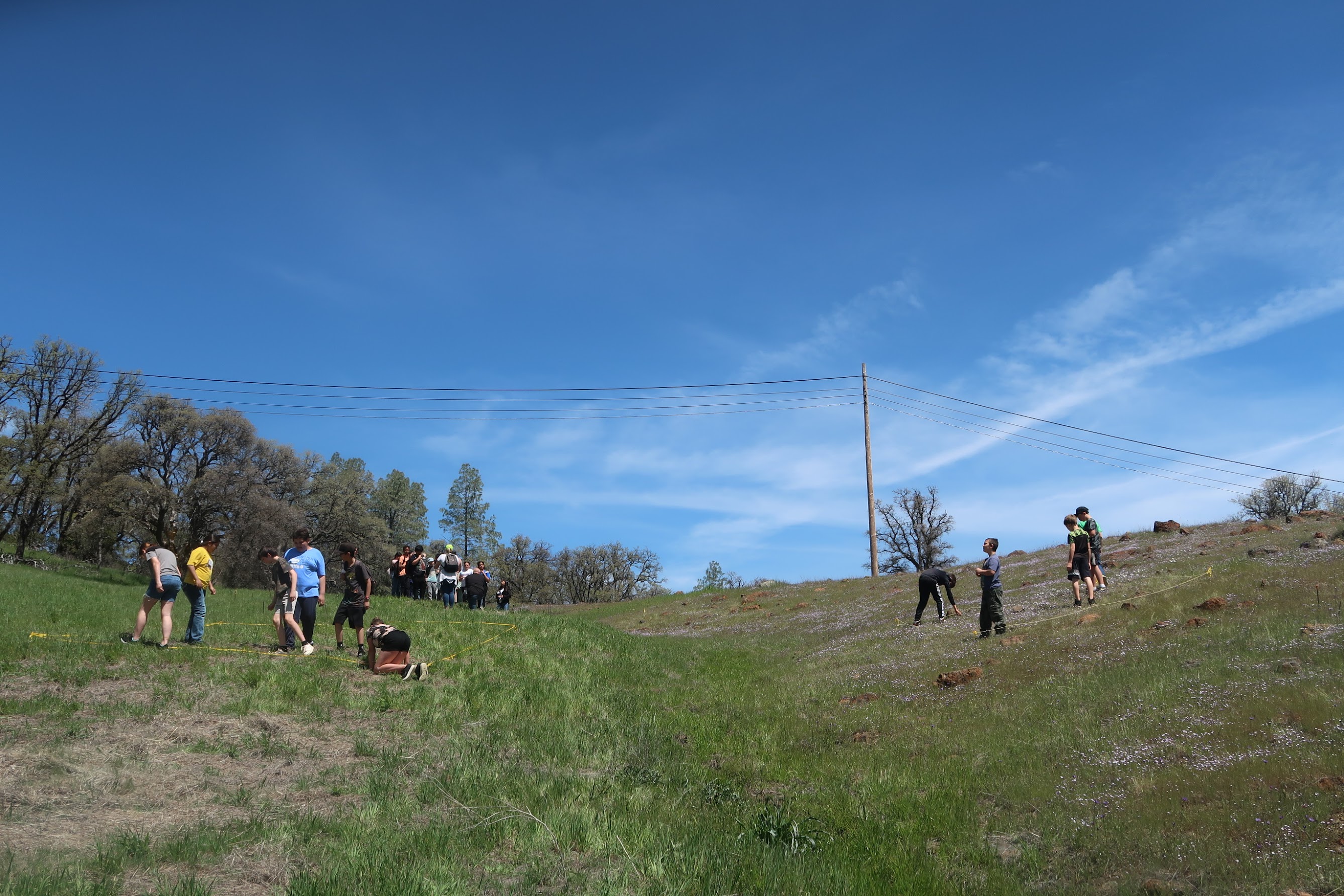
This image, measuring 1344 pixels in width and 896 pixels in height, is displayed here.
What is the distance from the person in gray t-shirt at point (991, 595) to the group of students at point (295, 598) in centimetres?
1240

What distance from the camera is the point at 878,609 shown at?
29.1 metres

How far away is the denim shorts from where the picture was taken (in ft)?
47.1

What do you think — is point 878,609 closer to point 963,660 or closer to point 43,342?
point 963,660

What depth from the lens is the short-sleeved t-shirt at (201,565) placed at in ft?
48.9

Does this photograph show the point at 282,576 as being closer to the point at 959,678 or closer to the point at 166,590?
the point at 166,590

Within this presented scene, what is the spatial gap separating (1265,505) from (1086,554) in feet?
232

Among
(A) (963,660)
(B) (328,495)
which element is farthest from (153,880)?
(B) (328,495)

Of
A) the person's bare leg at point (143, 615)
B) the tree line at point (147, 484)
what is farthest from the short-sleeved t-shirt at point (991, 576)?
the tree line at point (147, 484)

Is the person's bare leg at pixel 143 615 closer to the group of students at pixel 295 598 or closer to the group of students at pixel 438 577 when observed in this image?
the group of students at pixel 295 598

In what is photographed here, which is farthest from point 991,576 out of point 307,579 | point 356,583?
point 307,579

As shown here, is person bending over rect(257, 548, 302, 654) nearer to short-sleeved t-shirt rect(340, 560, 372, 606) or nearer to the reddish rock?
short-sleeved t-shirt rect(340, 560, 372, 606)

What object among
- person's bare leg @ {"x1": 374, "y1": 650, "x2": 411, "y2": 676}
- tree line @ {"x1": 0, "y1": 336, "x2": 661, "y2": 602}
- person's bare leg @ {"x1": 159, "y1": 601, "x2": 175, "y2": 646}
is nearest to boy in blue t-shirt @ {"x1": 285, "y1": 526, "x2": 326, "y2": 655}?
person's bare leg @ {"x1": 374, "y1": 650, "x2": 411, "y2": 676}

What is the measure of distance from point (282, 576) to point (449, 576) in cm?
1321

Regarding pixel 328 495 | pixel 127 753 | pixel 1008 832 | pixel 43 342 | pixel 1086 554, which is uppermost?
pixel 43 342
